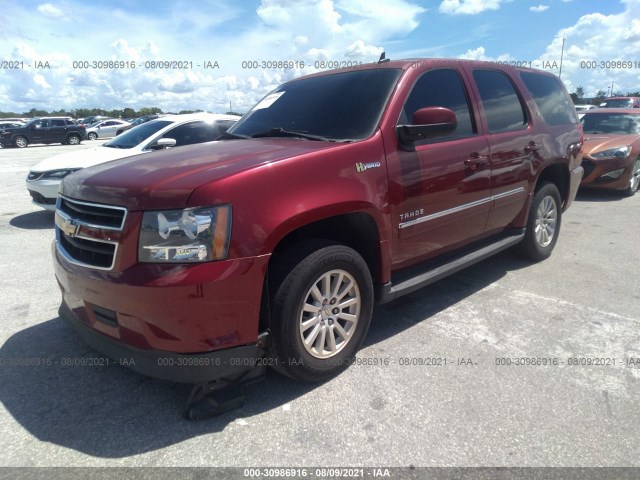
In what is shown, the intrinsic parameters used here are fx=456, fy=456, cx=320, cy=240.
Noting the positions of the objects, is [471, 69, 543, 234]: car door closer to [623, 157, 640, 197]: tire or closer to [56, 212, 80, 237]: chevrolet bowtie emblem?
[56, 212, 80, 237]: chevrolet bowtie emblem

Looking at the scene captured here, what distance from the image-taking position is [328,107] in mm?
3479

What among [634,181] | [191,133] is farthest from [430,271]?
[634,181]

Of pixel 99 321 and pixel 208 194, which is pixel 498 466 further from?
pixel 99 321

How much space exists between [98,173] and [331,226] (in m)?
1.50

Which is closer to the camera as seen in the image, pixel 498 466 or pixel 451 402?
pixel 498 466

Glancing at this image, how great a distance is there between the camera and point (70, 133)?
28078 millimetres

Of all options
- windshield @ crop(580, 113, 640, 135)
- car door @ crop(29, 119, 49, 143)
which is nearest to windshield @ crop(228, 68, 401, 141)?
windshield @ crop(580, 113, 640, 135)

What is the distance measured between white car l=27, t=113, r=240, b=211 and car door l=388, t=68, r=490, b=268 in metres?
4.55

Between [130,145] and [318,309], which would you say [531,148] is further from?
[130,145]

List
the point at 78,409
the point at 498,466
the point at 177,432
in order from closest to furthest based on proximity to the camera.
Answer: the point at 498,466 < the point at 177,432 < the point at 78,409

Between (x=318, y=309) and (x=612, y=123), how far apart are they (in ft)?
32.5

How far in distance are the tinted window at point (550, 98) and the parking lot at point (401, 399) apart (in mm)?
1969

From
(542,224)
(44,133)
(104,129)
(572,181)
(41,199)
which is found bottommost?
(542,224)

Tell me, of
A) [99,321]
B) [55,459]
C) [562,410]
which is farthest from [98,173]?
[562,410]
